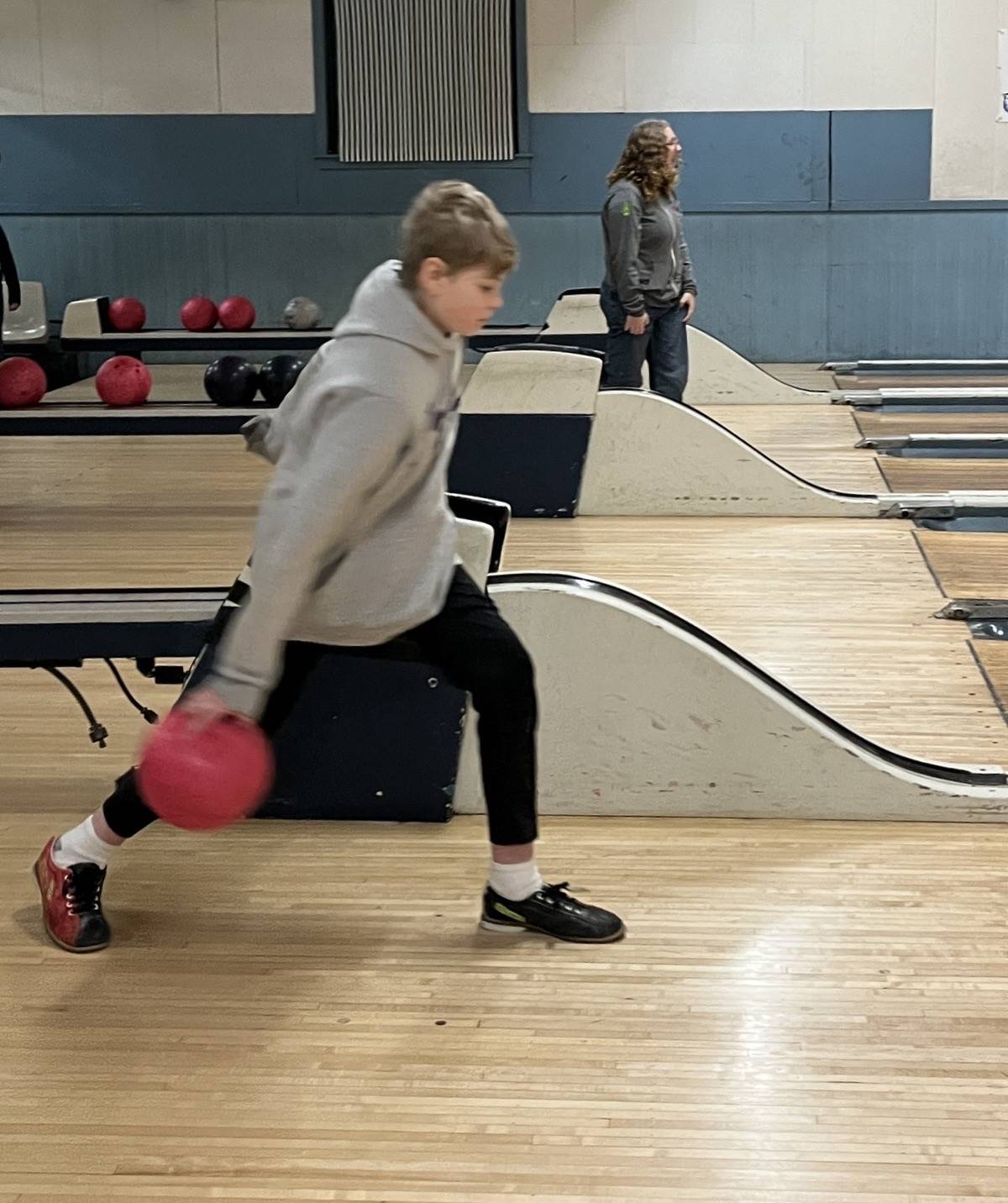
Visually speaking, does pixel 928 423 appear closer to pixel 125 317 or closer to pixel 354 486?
pixel 125 317

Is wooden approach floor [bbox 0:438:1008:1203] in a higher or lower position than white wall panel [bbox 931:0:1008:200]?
lower

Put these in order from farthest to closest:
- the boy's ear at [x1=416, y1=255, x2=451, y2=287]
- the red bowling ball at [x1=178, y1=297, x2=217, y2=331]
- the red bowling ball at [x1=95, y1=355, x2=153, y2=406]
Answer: the red bowling ball at [x1=178, y1=297, x2=217, y2=331] < the red bowling ball at [x1=95, y1=355, x2=153, y2=406] < the boy's ear at [x1=416, y1=255, x2=451, y2=287]

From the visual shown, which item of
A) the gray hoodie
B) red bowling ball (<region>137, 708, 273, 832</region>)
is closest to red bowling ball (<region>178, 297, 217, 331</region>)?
the gray hoodie

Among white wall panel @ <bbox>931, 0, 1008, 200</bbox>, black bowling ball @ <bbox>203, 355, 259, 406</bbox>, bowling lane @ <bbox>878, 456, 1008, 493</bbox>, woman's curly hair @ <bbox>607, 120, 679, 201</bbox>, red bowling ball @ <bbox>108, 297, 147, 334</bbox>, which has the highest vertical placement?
white wall panel @ <bbox>931, 0, 1008, 200</bbox>

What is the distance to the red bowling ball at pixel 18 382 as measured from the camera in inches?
263

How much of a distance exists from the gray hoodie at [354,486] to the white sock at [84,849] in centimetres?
54

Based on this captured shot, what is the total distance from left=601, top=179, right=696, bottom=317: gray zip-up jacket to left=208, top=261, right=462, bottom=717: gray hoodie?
4366mm

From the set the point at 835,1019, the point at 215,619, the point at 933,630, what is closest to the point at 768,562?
the point at 933,630

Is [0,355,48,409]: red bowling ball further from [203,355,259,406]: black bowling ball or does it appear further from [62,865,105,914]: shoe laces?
[62,865,105,914]: shoe laces

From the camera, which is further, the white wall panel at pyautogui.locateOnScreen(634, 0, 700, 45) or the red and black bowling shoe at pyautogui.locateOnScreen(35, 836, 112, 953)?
the white wall panel at pyautogui.locateOnScreen(634, 0, 700, 45)

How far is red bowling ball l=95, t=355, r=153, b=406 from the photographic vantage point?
22.4 ft

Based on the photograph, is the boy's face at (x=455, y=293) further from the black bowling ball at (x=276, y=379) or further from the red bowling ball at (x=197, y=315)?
the red bowling ball at (x=197, y=315)

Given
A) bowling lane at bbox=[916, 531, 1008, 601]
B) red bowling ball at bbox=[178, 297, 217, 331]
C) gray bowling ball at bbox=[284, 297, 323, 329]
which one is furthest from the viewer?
red bowling ball at bbox=[178, 297, 217, 331]

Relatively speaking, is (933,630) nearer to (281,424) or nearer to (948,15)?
(281,424)
